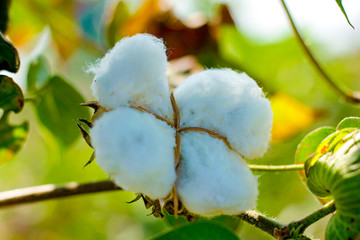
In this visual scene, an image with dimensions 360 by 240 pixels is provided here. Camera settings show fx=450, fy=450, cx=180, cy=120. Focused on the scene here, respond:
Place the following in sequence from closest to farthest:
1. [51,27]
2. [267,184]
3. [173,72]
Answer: [173,72], [267,184], [51,27]

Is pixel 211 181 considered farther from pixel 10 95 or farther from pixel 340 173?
pixel 10 95

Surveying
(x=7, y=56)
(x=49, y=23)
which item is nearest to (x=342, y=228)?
(x=7, y=56)

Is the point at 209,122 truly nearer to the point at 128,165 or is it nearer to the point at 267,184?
the point at 128,165

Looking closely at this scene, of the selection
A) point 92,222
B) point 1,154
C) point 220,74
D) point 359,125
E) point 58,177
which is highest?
point 220,74

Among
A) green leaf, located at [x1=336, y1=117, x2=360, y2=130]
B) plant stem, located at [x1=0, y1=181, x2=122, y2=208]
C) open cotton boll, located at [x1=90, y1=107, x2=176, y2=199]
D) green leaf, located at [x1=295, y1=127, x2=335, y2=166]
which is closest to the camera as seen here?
open cotton boll, located at [x1=90, y1=107, x2=176, y2=199]

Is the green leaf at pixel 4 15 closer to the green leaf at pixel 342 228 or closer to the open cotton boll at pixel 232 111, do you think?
the open cotton boll at pixel 232 111

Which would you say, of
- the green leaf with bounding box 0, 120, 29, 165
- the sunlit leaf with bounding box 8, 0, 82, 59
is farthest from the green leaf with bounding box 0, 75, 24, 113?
the sunlit leaf with bounding box 8, 0, 82, 59

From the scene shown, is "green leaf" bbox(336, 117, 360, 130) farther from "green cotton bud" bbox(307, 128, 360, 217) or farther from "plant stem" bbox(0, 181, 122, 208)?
"plant stem" bbox(0, 181, 122, 208)

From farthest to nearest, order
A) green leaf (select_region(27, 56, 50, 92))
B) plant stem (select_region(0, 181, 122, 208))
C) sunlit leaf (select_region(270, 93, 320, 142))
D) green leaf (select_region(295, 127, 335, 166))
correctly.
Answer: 1. sunlit leaf (select_region(270, 93, 320, 142))
2. green leaf (select_region(27, 56, 50, 92))
3. plant stem (select_region(0, 181, 122, 208))
4. green leaf (select_region(295, 127, 335, 166))

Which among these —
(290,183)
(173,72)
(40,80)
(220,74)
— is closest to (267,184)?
(290,183)
